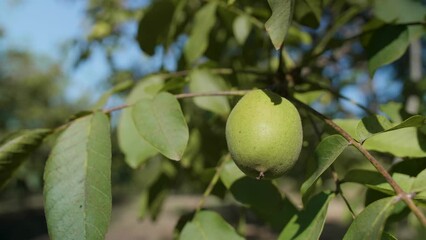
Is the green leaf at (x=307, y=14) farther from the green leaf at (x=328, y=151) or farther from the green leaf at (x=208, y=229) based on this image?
the green leaf at (x=208, y=229)

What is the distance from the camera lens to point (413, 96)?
2408mm

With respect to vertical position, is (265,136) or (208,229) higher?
(265,136)

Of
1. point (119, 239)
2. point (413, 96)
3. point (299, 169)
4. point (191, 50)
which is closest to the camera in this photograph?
point (191, 50)

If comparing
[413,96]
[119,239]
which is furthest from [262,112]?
[119,239]

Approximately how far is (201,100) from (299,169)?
1976 millimetres

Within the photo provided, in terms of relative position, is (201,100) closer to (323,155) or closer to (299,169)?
(323,155)

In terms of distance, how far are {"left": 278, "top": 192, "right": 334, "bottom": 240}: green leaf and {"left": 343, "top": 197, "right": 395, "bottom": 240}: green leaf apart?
0.44 feet

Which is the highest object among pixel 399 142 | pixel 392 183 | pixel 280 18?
pixel 280 18

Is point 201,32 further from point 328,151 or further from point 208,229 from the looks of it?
point 328,151

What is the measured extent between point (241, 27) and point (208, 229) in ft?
3.36

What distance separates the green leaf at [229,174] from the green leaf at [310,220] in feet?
0.94

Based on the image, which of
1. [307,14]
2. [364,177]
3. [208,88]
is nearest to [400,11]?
[307,14]

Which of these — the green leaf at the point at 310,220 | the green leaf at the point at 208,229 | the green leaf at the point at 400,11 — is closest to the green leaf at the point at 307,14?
the green leaf at the point at 400,11

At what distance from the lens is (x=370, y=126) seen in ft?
3.86
